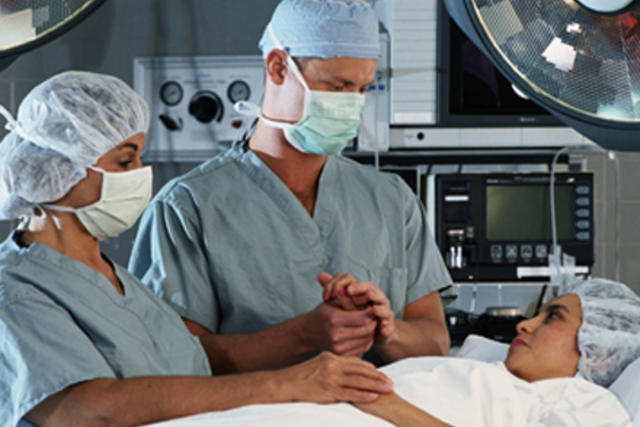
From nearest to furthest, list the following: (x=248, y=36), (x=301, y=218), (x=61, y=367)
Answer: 1. (x=61, y=367)
2. (x=301, y=218)
3. (x=248, y=36)

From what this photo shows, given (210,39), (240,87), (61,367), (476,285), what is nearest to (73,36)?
(210,39)

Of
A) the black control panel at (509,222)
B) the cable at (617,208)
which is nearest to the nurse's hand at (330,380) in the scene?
the black control panel at (509,222)

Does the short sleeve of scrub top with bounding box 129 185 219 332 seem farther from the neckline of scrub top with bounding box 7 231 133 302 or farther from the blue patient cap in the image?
the blue patient cap

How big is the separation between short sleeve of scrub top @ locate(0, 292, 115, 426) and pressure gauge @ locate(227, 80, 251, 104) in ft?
5.52

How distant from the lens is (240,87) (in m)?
2.63

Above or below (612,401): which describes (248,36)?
above

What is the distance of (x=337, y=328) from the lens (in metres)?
1.35

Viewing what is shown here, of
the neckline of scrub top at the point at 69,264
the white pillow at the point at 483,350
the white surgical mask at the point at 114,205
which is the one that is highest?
the white surgical mask at the point at 114,205

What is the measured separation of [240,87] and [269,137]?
1.11 meters

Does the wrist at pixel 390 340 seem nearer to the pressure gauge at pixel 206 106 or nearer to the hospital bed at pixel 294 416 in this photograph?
the hospital bed at pixel 294 416

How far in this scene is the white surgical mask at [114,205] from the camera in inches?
47.0

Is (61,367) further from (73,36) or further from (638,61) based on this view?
(73,36)

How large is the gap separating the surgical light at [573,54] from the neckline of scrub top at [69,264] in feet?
2.35

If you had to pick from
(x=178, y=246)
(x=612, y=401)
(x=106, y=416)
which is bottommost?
(x=612, y=401)
